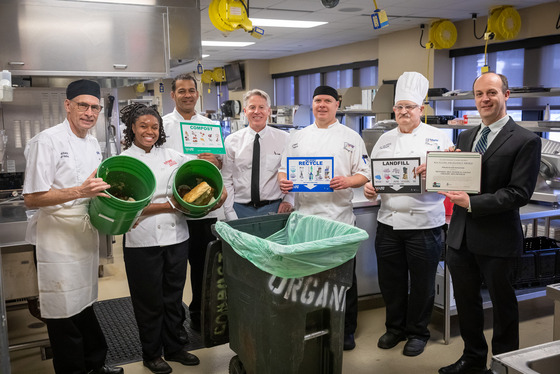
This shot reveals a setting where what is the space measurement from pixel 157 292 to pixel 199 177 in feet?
2.15

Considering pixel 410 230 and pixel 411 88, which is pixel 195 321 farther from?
pixel 411 88

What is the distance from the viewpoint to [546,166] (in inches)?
141

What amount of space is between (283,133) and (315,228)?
1216 mm

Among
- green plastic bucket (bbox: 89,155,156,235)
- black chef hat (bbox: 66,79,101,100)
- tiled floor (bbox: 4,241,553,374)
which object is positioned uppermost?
black chef hat (bbox: 66,79,101,100)

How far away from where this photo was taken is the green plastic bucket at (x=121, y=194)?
2215mm

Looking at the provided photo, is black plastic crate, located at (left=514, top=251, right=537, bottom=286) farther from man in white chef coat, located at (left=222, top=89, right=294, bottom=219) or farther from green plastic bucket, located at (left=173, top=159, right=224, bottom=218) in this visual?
green plastic bucket, located at (left=173, top=159, right=224, bottom=218)

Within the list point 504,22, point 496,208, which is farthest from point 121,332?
point 504,22

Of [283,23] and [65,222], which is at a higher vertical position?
[283,23]

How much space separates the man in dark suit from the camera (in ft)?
7.90

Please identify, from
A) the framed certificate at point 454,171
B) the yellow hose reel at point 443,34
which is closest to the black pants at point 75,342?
the framed certificate at point 454,171

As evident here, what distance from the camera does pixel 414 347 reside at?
308 centimetres

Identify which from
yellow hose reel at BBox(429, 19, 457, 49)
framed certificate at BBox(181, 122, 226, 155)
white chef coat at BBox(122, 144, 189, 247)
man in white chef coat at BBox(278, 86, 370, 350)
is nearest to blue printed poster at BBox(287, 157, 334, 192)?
man in white chef coat at BBox(278, 86, 370, 350)

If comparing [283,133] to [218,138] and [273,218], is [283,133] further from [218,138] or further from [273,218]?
[273,218]

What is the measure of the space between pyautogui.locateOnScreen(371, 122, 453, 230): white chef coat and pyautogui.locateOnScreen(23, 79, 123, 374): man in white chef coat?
1.60 meters
